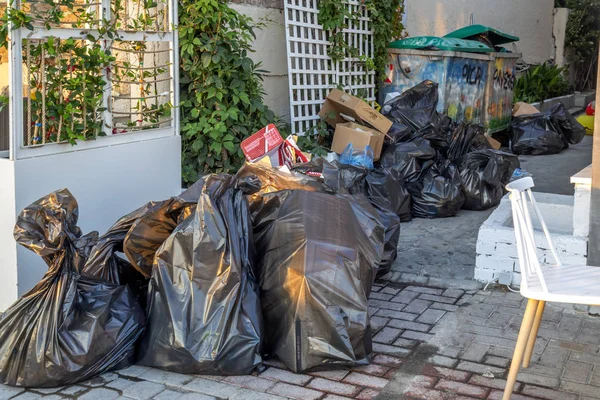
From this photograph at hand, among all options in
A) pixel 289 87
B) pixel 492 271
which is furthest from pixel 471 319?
pixel 289 87

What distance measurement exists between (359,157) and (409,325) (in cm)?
217

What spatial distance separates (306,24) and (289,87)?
2.34 ft

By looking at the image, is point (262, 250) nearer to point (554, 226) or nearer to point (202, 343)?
point (202, 343)

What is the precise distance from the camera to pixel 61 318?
120 inches

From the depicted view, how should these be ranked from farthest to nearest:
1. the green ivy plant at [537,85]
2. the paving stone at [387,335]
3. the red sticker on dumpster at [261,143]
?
the green ivy plant at [537,85] → the red sticker on dumpster at [261,143] → the paving stone at [387,335]

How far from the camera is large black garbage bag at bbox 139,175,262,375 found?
315 cm

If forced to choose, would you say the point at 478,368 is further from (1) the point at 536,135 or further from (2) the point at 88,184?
(1) the point at 536,135

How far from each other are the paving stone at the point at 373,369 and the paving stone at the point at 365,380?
0.04 metres

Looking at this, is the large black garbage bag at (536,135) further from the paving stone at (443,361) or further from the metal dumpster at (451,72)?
the paving stone at (443,361)

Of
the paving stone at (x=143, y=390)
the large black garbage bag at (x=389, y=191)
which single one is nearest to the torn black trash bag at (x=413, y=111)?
the large black garbage bag at (x=389, y=191)

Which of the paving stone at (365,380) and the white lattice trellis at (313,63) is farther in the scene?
the white lattice trellis at (313,63)

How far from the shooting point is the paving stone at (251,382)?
311cm

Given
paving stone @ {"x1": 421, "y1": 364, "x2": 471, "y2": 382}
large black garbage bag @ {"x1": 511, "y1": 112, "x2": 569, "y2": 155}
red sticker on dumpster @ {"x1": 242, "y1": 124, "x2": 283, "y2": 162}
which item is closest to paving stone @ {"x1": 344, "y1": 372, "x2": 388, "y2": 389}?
paving stone @ {"x1": 421, "y1": 364, "x2": 471, "y2": 382}

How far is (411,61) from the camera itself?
27.6 feet
